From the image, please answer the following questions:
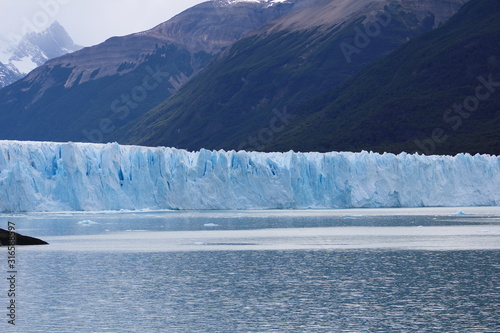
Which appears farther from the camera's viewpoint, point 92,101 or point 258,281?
point 92,101

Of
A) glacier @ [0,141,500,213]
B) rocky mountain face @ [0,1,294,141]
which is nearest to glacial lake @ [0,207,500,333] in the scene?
glacier @ [0,141,500,213]

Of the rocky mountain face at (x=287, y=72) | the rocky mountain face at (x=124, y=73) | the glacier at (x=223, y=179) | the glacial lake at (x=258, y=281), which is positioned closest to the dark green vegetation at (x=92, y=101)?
the rocky mountain face at (x=124, y=73)

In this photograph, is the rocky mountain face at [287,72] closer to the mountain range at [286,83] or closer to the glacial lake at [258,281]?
the mountain range at [286,83]

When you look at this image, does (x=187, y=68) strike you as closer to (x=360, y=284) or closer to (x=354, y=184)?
(x=354, y=184)

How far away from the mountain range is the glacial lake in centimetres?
4594

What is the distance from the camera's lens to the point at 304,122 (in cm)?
9619

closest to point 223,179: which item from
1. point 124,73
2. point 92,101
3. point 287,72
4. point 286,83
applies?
point 286,83

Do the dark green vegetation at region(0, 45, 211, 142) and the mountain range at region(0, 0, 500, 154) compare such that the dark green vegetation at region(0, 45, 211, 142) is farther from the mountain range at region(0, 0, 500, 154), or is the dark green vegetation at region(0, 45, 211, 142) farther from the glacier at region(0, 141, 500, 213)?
the glacier at region(0, 141, 500, 213)

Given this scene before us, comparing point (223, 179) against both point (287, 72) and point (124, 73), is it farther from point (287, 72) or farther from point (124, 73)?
point (124, 73)

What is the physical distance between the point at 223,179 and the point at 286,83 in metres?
80.7

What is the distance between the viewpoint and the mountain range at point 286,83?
83.1 metres

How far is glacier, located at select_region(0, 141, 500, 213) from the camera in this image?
126ft

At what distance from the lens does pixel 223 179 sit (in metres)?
41.7

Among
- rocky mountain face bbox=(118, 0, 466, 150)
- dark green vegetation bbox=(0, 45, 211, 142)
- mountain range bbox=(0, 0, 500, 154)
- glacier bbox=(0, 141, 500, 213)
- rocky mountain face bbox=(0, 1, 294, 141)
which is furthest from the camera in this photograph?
rocky mountain face bbox=(0, 1, 294, 141)
